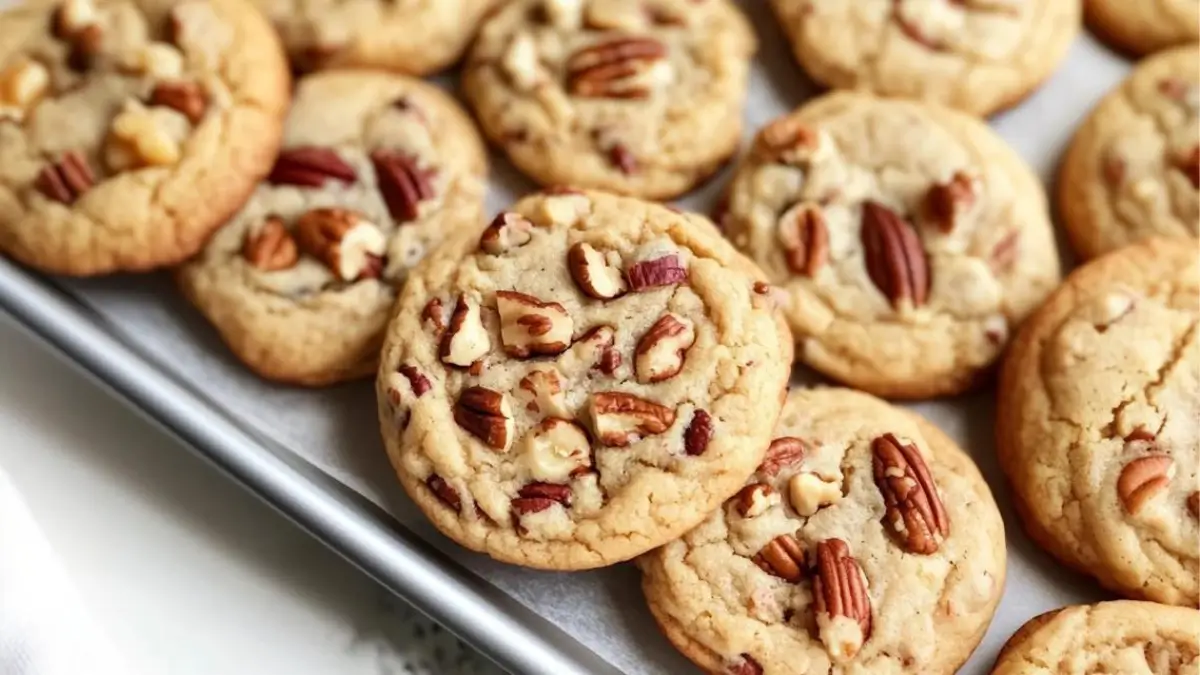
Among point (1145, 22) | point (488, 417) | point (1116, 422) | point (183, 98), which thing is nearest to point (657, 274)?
point (488, 417)

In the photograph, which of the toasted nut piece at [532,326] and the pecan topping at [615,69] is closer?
the toasted nut piece at [532,326]

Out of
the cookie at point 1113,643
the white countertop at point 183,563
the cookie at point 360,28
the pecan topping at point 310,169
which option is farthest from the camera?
the cookie at point 360,28

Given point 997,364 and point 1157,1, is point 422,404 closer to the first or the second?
point 997,364

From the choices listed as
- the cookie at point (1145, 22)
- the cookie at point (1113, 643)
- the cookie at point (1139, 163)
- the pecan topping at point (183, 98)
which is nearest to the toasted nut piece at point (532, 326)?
the pecan topping at point (183, 98)

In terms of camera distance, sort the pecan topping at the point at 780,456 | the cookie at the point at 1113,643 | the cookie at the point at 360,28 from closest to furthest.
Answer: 1. the cookie at the point at 1113,643
2. the pecan topping at the point at 780,456
3. the cookie at the point at 360,28

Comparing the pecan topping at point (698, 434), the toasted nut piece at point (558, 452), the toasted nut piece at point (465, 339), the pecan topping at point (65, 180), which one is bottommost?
the toasted nut piece at point (558, 452)

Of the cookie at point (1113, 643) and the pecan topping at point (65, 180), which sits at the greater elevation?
the pecan topping at point (65, 180)

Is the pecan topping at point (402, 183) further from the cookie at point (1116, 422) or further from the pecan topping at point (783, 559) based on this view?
the cookie at point (1116, 422)
